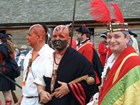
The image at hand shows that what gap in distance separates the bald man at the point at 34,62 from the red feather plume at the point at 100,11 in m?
0.85

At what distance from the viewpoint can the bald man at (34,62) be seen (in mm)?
4766

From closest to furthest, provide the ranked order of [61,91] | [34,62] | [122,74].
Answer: [122,74] → [61,91] → [34,62]

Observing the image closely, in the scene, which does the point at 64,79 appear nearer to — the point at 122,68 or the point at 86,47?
the point at 122,68

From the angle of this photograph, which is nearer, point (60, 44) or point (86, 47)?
point (60, 44)

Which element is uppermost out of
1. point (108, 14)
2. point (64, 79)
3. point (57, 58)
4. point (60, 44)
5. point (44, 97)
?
point (108, 14)

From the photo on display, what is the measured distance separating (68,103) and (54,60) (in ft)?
1.73

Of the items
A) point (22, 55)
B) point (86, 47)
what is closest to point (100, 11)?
point (86, 47)

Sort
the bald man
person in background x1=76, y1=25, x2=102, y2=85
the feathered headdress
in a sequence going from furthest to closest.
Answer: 1. person in background x1=76, y1=25, x2=102, y2=85
2. the bald man
3. the feathered headdress

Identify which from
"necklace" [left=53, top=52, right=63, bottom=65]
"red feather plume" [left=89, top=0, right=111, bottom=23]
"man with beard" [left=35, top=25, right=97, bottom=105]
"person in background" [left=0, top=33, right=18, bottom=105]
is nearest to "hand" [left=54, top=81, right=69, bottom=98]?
"man with beard" [left=35, top=25, right=97, bottom=105]

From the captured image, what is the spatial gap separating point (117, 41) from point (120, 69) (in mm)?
275

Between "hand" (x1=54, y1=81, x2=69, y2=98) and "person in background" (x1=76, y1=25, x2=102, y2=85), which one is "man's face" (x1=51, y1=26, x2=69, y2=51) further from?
"person in background" (x1=76, y1=25, x2=102, y2=85)

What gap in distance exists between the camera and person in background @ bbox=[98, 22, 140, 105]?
11.5 ft

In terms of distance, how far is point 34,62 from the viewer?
4.84 meters

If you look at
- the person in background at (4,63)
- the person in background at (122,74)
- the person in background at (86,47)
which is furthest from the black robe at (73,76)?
the person in background at (4,63)
